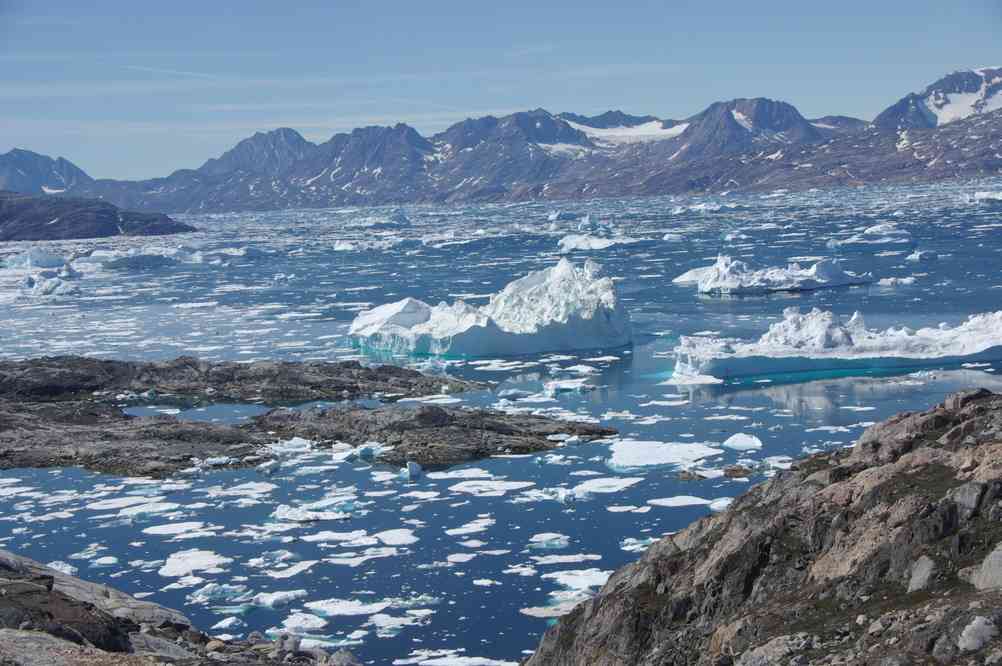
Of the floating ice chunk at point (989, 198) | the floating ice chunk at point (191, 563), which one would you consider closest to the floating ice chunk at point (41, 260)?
the floating ice chunk at point (191, 563)

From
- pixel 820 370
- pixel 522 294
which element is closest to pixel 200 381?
pixel 522 294

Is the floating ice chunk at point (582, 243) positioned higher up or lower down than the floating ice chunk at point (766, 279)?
higher up

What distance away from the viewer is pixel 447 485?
22.1m

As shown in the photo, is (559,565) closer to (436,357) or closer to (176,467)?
(176,467)

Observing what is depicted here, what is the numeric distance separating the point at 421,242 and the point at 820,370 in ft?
203

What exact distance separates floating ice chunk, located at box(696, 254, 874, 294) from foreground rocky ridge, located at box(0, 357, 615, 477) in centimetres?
1865

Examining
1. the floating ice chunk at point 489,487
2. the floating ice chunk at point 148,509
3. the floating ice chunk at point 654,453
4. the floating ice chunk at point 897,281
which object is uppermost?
the floating ice chunk at point 897,281

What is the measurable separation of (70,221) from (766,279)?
11504 centimetres

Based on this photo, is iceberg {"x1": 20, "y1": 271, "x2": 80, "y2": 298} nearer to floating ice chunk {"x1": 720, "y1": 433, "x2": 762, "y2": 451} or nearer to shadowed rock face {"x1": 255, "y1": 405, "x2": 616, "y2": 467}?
shadowed rock face {"x1": 255, "y1": 405, "x2": 616, "y2": 467}

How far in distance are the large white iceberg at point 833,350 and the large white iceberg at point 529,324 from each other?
4719mm

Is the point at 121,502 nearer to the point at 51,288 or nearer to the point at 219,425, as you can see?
the point at 219,425

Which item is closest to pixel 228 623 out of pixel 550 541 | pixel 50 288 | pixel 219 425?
pixel 550 541

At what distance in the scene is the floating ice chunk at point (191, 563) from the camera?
1766 centimetres

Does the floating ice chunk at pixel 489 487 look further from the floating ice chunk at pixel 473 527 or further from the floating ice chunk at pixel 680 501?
the floating ice chunk at pixel 680 501
